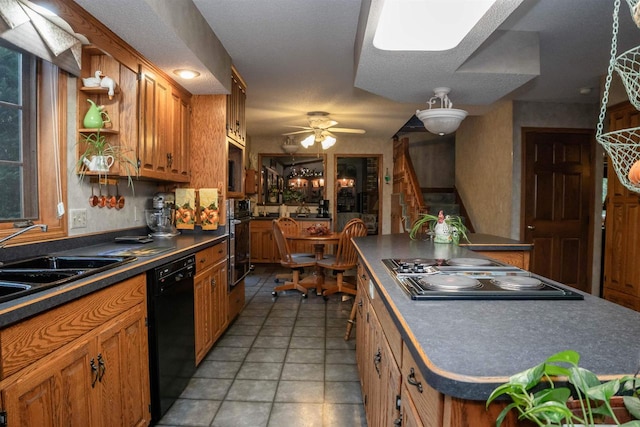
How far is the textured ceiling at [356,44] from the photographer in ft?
6.97

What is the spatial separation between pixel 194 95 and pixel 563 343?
3365 millimetres

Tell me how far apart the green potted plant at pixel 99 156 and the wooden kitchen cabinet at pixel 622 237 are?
4.08m

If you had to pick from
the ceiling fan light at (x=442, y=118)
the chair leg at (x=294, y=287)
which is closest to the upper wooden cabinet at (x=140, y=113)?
the ceiling fan light at (x=442, y=118)

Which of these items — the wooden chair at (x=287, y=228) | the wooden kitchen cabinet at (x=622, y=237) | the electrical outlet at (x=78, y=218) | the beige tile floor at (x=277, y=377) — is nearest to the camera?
the beige tile floor at (x=277, y=377)

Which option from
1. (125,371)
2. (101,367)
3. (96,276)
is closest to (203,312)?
(125,371)

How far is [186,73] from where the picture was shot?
2816 mm

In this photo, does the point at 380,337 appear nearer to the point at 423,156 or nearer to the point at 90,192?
the point at 90,192

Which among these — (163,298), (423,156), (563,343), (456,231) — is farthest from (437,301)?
(423,156)

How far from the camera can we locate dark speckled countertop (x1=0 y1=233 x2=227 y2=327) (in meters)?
1.11

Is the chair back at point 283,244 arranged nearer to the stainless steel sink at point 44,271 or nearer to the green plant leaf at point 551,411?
the stainless steel sink at point 44,271

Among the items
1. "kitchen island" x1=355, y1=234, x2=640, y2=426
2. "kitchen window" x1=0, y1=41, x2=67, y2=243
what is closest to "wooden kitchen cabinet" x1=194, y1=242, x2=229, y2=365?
"kitchen window" x1=0, y1=41, x2=67, y2=243

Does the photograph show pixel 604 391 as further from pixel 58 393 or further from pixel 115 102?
pixel 115 102

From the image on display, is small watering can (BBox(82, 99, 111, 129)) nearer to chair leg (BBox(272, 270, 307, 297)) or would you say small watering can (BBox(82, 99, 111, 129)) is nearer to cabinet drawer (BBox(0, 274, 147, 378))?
cabinet drawer (BBox(0, 274, 147, 378))

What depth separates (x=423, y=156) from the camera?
24.9 ft
